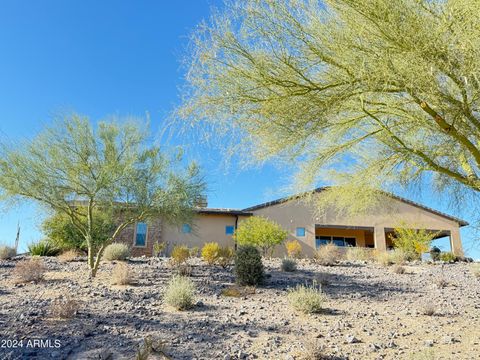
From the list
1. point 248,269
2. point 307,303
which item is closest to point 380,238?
point 248,269

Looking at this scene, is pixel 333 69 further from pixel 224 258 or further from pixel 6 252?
pixel 6 252

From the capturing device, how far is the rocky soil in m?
5.97

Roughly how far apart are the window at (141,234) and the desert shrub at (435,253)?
658 inches

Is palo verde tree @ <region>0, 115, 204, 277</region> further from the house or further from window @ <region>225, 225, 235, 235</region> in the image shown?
window @ <region>225, 225, 235, 235</region>

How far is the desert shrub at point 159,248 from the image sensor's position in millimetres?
20438

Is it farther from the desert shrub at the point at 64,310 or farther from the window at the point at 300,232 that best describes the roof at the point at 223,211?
the desert shrub at the point at 64,310

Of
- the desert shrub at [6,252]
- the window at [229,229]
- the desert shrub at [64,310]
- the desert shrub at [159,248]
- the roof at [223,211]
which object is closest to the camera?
the desert shrub at [64,310]

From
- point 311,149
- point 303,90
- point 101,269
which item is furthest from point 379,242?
point 303,90

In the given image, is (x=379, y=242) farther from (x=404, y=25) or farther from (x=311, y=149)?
(x=404, y=25)

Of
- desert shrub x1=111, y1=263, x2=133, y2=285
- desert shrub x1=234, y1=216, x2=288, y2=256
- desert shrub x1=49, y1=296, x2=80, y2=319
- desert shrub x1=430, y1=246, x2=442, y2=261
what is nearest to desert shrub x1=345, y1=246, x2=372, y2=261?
desert shrub x1=430, y1=246, x2=442, y2=261

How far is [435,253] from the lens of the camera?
19.8 meters

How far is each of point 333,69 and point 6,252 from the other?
57.1 ft

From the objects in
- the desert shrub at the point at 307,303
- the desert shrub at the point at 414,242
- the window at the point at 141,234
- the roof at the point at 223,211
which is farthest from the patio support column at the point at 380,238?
the desert shrub at the point at 307,303

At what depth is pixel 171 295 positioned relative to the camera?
841 cm
